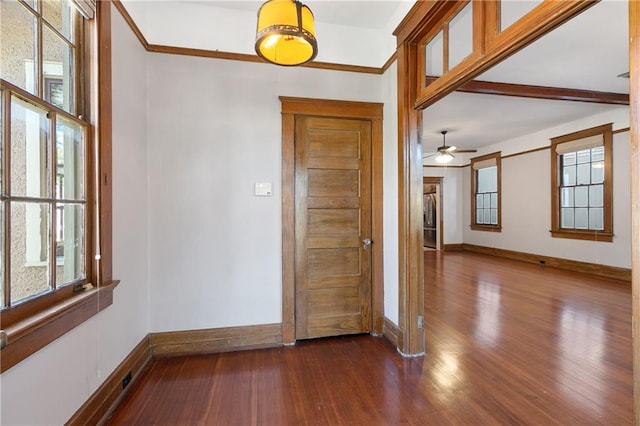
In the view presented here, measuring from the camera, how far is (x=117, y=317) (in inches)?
80.7

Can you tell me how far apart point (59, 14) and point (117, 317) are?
189cm

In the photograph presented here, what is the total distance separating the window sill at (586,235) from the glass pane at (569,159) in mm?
1456

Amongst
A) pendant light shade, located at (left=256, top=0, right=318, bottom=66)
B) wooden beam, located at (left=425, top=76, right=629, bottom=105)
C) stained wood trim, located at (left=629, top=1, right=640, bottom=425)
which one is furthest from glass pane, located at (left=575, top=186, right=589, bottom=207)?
pendant light shade, located at (left=256, top=0, right=318, bottom=66)

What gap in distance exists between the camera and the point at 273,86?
9.23 ft

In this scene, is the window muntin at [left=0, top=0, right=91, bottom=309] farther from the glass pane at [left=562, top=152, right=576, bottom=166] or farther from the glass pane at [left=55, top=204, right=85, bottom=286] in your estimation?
the glass pane at [left=562, top=152, right=576, bottom=166]

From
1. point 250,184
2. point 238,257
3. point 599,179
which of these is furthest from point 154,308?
point 599,179

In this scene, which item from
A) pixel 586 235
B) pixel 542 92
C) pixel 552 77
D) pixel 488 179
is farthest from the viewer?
pixel 488 179

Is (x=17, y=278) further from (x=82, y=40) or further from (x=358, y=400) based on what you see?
(x=358, y=400)

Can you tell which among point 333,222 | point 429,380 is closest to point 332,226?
point 333,222

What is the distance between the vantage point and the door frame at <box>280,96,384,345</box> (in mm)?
Answer: 2807

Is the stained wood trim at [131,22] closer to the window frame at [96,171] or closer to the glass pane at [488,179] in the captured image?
the window frame at [96,171]

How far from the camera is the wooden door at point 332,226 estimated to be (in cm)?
287

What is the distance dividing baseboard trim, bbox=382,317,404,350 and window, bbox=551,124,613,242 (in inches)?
207

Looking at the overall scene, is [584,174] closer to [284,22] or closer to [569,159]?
[569,159]
